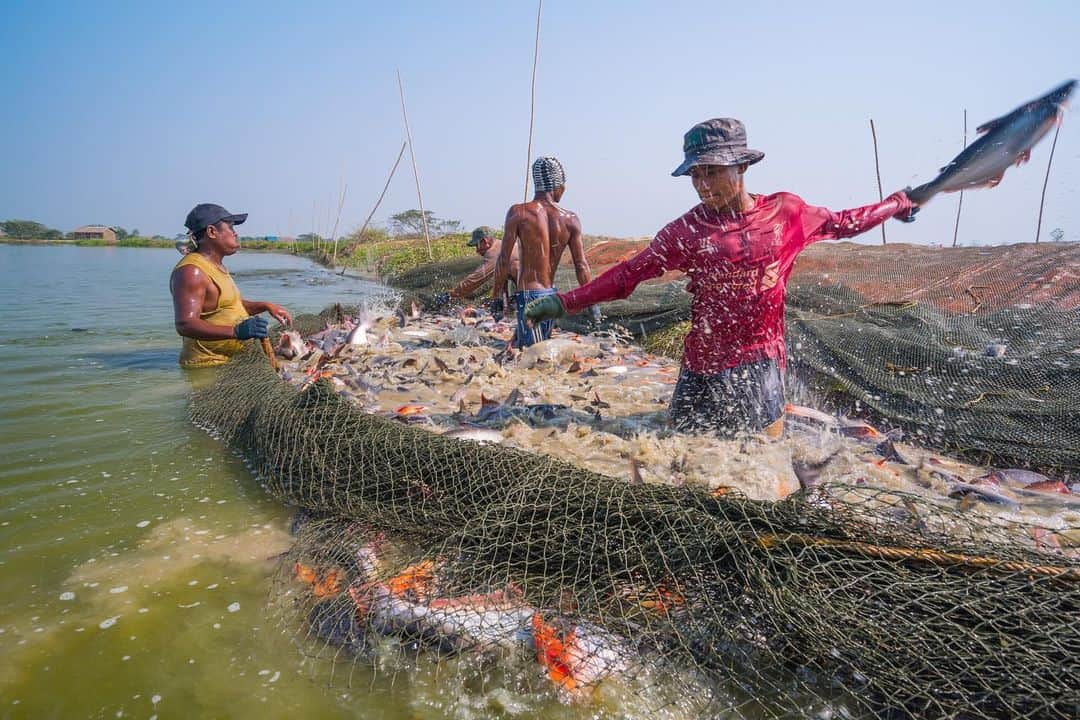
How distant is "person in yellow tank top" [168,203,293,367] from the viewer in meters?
5.79

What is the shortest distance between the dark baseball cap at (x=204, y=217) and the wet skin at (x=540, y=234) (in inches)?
112

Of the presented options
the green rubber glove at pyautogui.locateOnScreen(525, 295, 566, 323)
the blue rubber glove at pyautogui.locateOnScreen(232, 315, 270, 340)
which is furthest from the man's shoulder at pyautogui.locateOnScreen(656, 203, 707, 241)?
the blue rubber glove at pyautogui.locateOnScreen(232, 315, 270, 340)

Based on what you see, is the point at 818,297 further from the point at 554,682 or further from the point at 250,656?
the point at 250,656

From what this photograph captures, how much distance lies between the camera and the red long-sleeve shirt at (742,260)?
3.40 meters

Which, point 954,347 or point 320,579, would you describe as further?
point 954,347

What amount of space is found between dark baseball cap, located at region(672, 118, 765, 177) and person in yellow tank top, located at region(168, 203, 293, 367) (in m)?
4.11

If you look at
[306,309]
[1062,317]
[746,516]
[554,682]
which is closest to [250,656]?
[554,682]

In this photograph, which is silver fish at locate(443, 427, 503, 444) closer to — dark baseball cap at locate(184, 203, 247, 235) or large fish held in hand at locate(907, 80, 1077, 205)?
large fish held in hand at locate(907, 80, 1077, 205)

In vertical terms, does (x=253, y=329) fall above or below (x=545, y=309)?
below

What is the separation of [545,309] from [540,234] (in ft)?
8.81

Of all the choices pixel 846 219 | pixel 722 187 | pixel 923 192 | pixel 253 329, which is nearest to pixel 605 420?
pixel 722 187

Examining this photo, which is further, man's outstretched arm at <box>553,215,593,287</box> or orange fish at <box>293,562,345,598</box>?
man's outstretched arm at <box>553,215,593,287</box>

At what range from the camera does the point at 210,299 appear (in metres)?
6.02

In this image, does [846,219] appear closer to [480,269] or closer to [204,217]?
[204,217]
